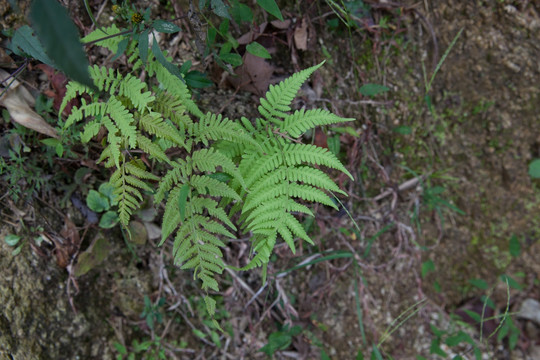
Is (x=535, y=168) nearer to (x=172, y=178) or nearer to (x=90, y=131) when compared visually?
(x=172, y=178)

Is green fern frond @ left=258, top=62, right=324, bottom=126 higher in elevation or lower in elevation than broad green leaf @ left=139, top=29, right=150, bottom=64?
lower

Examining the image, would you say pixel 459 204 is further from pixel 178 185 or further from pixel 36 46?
pixel 36 46

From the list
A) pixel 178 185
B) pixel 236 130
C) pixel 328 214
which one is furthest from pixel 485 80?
pixel 178 185

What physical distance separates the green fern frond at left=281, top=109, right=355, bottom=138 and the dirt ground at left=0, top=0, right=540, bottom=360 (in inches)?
17.6

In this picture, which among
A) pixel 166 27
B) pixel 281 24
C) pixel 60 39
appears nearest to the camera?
pixel 60 39

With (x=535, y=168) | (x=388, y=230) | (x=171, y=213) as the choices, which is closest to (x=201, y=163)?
(x=171, y=213)

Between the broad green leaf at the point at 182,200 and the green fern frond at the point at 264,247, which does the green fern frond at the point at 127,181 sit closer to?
the broad green leaf at the point at 182,200

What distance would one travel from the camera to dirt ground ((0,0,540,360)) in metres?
2.36

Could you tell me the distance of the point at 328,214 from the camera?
267cm

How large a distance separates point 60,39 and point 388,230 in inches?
102

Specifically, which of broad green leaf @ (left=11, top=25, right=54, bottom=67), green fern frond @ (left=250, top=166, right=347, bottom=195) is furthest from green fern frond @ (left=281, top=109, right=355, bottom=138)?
broad green leaf @ (left=11, top=25, right=54, bottom=67)

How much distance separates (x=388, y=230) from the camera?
2.94 metres

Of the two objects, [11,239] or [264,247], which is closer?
[264,247]

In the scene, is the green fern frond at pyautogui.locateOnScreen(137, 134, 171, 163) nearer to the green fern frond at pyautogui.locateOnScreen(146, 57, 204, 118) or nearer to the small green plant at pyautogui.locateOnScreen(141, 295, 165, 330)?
the green fern frond at pyautogui.locateOnScreen(146, 57, 204, 118)
